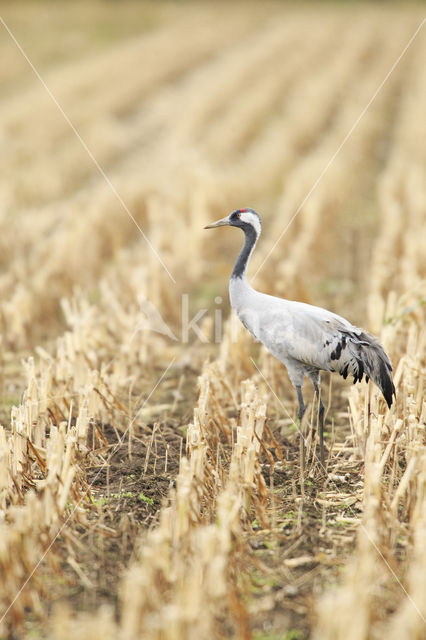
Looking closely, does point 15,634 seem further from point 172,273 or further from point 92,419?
point 172,273

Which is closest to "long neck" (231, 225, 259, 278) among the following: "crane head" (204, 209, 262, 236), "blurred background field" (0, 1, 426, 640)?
"crane head" (204, 209, 262, 236)

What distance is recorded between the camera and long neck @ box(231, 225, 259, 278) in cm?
521

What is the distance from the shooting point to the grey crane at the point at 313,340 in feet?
15.8

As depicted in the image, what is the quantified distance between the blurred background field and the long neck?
0.81m

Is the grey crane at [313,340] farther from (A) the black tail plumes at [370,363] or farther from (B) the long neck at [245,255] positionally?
(B) the long neck at [245,255]

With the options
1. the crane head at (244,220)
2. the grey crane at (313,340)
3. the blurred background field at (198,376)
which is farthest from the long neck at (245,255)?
the blurred background field at (198,376)

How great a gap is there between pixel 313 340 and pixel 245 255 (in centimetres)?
81

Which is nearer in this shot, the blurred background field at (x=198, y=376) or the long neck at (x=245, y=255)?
the blurred background field at (x=198, y=376)

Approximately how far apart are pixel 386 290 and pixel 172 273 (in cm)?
240

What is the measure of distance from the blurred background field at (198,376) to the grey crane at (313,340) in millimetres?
253

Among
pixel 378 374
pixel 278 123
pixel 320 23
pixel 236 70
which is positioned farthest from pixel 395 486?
pixel 320 23

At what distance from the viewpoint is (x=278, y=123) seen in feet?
57.3

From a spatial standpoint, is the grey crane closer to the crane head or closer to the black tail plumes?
the black tail plumes

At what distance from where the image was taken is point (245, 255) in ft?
17.2
